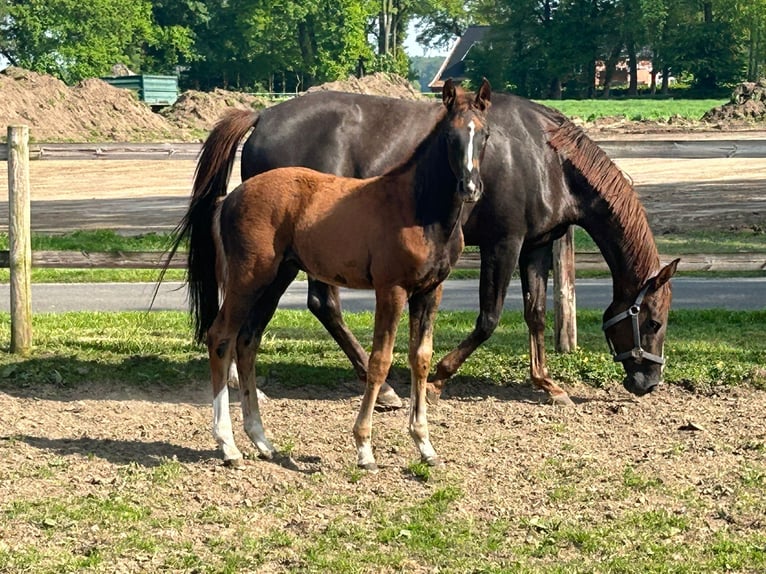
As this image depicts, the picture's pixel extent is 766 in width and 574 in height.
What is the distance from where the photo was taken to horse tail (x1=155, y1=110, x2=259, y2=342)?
7.67 m

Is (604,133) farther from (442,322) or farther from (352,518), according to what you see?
(352,518)

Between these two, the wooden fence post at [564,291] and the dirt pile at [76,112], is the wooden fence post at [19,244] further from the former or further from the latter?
the dirt pile at [76,112]

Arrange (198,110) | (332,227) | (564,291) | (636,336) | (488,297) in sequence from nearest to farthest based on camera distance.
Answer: (332,227), (636,336), (488,297), (564,291), (198,110)

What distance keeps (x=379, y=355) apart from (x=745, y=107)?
155 ft

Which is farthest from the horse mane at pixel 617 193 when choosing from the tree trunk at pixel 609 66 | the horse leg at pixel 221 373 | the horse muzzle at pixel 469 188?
the tree trunk at pixel 609 66

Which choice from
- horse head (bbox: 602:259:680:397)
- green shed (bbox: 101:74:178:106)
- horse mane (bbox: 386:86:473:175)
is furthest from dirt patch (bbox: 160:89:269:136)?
horse mane (bbox: 386:86:473:175)

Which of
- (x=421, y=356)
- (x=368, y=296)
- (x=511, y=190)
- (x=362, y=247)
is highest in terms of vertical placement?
(x=511, y=190)

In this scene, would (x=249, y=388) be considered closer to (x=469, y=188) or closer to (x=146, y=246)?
(x=469, y=188)

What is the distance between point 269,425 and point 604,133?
3929 cm

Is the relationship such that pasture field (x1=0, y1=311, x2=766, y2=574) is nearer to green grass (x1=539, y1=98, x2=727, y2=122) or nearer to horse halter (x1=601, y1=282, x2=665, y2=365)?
horse halter (x1=601, y1=282, x2=665, y2=365)

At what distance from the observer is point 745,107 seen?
50.1m

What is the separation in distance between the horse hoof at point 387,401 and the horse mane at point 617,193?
77.8 inches

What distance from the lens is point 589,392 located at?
28.8 ft

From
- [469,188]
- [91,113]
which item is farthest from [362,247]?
[91,113]
